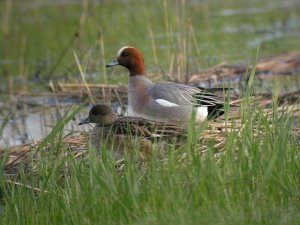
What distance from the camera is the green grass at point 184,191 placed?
392cm

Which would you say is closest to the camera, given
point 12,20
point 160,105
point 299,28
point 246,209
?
point 246,209

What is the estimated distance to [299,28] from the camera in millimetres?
13742

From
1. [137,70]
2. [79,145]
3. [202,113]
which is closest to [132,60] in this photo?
[137,70]

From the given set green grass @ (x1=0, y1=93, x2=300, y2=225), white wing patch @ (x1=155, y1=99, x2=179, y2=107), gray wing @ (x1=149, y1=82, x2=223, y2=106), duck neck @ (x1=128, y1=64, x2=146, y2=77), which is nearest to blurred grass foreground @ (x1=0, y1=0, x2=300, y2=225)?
green grass @ (x1=0, y1=93, x2=300, y2=225)

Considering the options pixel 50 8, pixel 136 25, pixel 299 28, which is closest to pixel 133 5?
pixel 50 8

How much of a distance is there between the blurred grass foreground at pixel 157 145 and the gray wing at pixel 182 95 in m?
0.23

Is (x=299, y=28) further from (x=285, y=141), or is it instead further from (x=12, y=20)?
(x=285, y=141)

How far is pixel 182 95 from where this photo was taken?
21.4ft

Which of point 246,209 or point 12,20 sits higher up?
point 12,20

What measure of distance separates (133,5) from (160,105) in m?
11.1

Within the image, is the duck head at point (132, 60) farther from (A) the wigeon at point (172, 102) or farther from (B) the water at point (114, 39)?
(B) the water at point (114, 39)

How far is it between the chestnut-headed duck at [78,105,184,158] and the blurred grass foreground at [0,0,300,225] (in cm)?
12

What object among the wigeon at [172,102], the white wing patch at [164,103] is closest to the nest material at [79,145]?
the wigeon at [172,102]

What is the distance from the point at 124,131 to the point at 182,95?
3.37 feet
